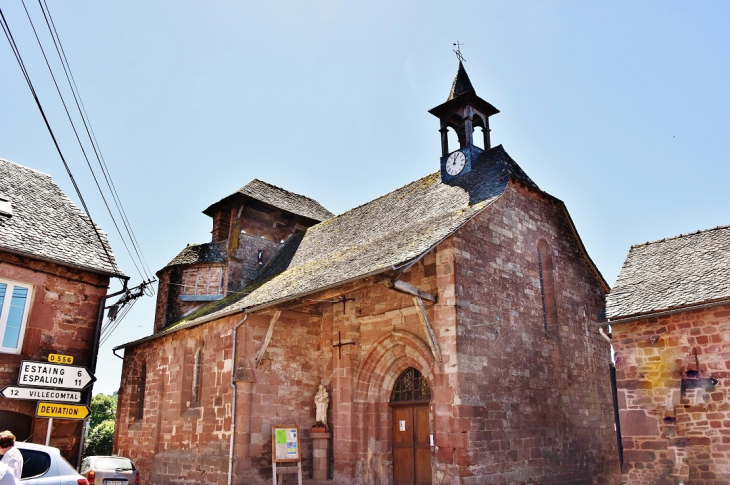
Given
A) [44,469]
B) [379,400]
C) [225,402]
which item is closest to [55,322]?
[225,402]

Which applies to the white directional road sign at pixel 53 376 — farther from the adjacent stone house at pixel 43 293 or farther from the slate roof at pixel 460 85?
the slate roof at pixel 460 85

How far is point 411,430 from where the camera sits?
12773 mm

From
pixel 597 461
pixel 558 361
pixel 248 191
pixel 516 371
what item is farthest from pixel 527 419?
pixel 248 191

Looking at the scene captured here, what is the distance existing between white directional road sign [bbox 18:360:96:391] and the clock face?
10483mm

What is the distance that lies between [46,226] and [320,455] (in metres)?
8.22

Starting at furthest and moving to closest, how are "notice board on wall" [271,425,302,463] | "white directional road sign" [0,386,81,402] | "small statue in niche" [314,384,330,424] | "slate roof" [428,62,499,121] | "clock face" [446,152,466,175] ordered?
"slate roof" [428,62,499,121]
"clock face" [446,152,466,175]
"small statue in niche" [314,384,330,424]
"notice board on wall" [271,425,302,463]
"white directional road sign" [0,386,81,402]

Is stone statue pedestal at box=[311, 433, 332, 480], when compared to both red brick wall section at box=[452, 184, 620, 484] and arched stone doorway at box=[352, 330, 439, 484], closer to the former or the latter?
arched stone doorway at box=[352, 330, 439, 484]

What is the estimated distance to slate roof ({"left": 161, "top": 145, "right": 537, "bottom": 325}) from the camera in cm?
1215

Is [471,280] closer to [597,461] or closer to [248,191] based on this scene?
[597,461]

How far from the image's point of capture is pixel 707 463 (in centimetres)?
994

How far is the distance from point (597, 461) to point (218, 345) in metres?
9.83

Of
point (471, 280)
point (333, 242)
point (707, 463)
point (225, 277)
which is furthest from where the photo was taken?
point (225, 277)

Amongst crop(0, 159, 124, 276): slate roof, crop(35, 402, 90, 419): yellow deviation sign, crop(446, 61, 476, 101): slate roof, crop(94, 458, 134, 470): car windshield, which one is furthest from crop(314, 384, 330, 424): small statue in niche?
crop(446, 61, 476, 101): slate roof

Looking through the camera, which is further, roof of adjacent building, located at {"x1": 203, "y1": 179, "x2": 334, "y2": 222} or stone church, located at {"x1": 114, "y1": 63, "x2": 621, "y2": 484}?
roof of adjacent building, located at {"x1": 203, "y1": 179, "x2": 334, "y2": 222}
